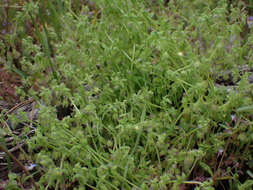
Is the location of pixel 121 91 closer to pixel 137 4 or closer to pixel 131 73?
pixel 131 73

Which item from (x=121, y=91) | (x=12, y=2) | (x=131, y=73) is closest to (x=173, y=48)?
(x=131, y=73)

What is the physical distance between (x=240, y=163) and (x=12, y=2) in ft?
8.58

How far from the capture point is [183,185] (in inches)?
59.4

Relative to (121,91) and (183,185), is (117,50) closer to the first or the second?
(121,91)

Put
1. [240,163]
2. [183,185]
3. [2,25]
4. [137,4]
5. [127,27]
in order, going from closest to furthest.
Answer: [183,185] → [240,163] → [127,27] → [137,4] → [2,25]

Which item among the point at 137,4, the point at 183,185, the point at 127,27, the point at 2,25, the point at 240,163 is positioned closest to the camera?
the point at 183,185

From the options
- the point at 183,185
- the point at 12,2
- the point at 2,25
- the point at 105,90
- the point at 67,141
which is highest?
the point at 12,2

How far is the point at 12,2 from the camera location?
10.1ft

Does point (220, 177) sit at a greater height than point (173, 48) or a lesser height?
lesser

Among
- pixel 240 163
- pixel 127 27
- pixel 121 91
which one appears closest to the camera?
pixel 240 163

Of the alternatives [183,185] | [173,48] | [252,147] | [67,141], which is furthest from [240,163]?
[67,141]

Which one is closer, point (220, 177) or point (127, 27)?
point (220, 177)

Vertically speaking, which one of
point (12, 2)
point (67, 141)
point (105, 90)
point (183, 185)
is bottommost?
point (183, 185)

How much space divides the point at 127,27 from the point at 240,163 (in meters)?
1.04
